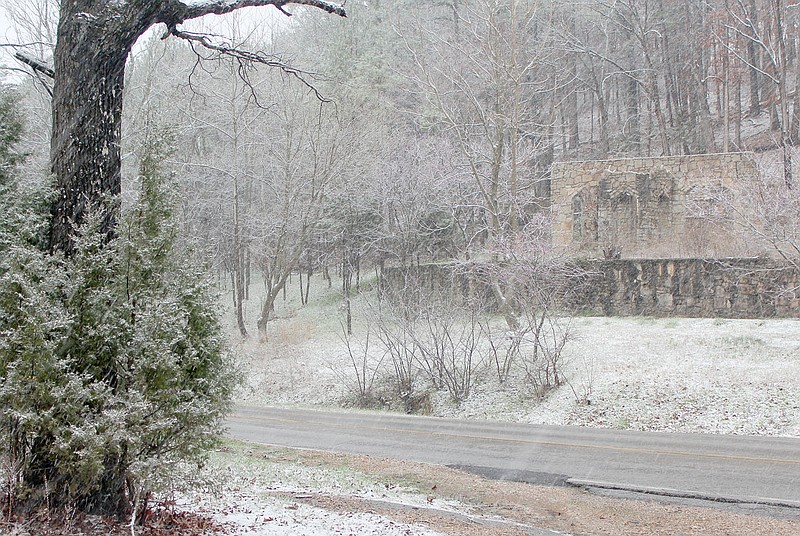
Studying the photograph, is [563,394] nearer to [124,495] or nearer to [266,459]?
[266,459]

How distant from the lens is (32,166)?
6258 millimetres

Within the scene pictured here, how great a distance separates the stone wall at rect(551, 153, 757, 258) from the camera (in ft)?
83.9

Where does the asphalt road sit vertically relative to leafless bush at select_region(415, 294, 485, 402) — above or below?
below

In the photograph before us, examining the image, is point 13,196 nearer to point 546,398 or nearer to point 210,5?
point 210,5

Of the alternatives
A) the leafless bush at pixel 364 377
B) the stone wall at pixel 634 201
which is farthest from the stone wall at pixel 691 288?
the leafless bush at pixel 364 377

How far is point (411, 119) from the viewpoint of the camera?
3459cm

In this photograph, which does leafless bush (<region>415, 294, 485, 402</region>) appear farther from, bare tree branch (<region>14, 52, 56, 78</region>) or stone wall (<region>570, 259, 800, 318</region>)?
bare tree branch (<region>14, 52, 56, 78</region>)

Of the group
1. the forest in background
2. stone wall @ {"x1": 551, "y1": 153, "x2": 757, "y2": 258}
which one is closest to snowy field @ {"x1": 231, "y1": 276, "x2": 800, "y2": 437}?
the forest in background

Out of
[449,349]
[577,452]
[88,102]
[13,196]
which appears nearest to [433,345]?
[449,349]

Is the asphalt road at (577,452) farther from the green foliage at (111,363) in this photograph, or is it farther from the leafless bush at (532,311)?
the leafless bush at (532,311)

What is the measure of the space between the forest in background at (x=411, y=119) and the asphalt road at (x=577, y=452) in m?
6.26

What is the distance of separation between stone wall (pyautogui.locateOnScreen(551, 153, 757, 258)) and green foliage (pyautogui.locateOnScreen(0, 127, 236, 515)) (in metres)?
21.3

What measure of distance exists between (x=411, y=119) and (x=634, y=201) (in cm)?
1198

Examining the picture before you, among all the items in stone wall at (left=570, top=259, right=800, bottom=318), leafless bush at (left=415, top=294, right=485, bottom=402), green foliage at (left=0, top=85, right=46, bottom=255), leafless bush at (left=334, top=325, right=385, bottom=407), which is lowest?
leafless bush at (left=334, top=325, right=385, bottom=407)
